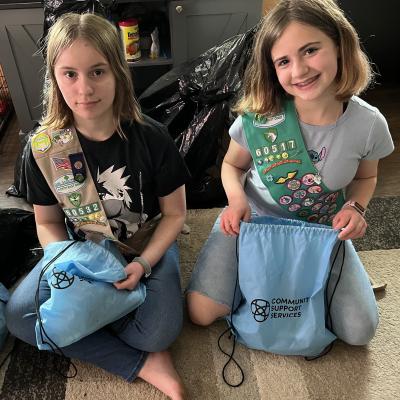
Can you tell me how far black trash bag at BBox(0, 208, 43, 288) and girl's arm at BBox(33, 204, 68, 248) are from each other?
0.28 metres

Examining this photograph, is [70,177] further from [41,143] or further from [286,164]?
[286,164]

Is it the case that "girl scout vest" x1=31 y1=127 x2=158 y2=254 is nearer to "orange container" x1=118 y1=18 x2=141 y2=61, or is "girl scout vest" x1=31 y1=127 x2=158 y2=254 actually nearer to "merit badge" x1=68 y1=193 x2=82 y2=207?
"merit badge" x1=68 y1=193 x2=82 y2=207

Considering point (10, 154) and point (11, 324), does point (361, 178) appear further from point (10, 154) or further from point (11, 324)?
point (10, 154)

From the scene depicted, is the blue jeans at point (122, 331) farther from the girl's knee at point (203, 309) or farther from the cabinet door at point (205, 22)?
the cabinet door at point (205, 22)

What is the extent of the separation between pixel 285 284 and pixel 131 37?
44.2 inches

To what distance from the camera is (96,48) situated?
3.01 ft

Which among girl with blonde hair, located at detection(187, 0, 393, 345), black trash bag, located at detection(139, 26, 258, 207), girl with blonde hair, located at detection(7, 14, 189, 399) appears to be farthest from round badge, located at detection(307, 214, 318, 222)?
black trash bag, located at detection(139, 26, 258, 207)

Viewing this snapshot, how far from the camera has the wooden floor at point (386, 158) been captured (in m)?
1.65

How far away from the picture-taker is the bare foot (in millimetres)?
1001

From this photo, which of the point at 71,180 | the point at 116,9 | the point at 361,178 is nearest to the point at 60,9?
the point at 116,9

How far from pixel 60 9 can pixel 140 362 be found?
1.15 m

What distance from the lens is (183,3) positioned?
5.34 feet

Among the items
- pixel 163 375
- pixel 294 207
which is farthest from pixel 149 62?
pixel 163 375

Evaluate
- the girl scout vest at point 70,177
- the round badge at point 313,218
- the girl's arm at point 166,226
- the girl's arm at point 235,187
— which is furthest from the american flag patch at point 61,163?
the round badge at point 313,218
